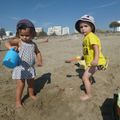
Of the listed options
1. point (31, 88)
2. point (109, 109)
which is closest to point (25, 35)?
point (31, 88)

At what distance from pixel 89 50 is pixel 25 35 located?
1136mm

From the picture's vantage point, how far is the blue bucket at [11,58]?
4031 millimetres

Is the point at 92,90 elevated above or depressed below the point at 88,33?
below

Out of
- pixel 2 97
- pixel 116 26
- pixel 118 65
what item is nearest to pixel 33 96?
pixel 2 97

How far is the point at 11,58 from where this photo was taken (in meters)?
4.05

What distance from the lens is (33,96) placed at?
4801 millimetres

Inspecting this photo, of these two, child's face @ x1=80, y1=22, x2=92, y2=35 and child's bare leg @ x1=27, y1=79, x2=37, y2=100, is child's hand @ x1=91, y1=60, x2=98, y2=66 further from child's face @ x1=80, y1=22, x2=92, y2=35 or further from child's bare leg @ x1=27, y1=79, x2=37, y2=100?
child's bare leg @ x1=27, y1=79, x2=37, y2=100

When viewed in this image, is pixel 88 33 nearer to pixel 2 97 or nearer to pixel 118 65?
pixel 2 97

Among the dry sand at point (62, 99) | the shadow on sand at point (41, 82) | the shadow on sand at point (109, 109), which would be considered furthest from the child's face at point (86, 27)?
the shadow on sand at point (41, 82)

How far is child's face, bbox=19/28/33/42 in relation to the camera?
4.40 meters

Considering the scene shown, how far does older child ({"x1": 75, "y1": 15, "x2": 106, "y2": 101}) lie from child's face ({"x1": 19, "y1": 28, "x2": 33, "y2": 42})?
92 cm

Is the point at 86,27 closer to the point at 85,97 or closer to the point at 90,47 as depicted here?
the point at 90,47

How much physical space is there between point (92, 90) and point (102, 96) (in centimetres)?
32

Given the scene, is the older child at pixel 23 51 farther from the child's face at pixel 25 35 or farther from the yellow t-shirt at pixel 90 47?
the yellow t-shirt at pixel 90 47
